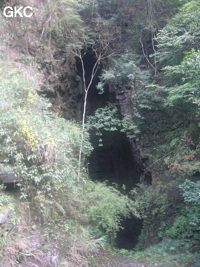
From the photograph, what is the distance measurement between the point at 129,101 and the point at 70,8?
5.14 metres

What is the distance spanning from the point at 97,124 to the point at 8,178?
5407 mm

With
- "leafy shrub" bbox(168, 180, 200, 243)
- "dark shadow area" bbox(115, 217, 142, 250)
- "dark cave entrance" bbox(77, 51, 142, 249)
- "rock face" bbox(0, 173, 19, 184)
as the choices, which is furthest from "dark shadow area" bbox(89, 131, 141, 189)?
"rock face" bbox(0, 173, 19, 184)

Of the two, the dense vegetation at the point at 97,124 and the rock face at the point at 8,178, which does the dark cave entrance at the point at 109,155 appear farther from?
the rock face at the point at 8,178

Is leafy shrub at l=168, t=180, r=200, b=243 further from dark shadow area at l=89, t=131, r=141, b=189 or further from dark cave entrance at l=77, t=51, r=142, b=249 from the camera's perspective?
dark shadow area at l=89, t=131, r=141, b=189

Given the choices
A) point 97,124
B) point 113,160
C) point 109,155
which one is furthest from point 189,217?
point 109,155

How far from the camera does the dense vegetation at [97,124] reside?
626 centimetres

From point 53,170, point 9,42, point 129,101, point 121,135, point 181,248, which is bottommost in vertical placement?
point 181,248

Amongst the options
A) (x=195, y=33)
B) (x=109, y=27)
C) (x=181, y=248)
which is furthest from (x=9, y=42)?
(x=181, y=248)

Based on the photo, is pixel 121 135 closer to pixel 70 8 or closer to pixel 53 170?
pixel 70 8

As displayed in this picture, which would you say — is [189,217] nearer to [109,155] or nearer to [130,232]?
[130,232]

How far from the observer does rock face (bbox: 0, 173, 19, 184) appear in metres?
6.11

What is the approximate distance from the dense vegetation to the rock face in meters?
0.20

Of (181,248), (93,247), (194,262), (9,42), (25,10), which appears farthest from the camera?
(25,10)

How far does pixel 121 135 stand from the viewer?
1377 cm
